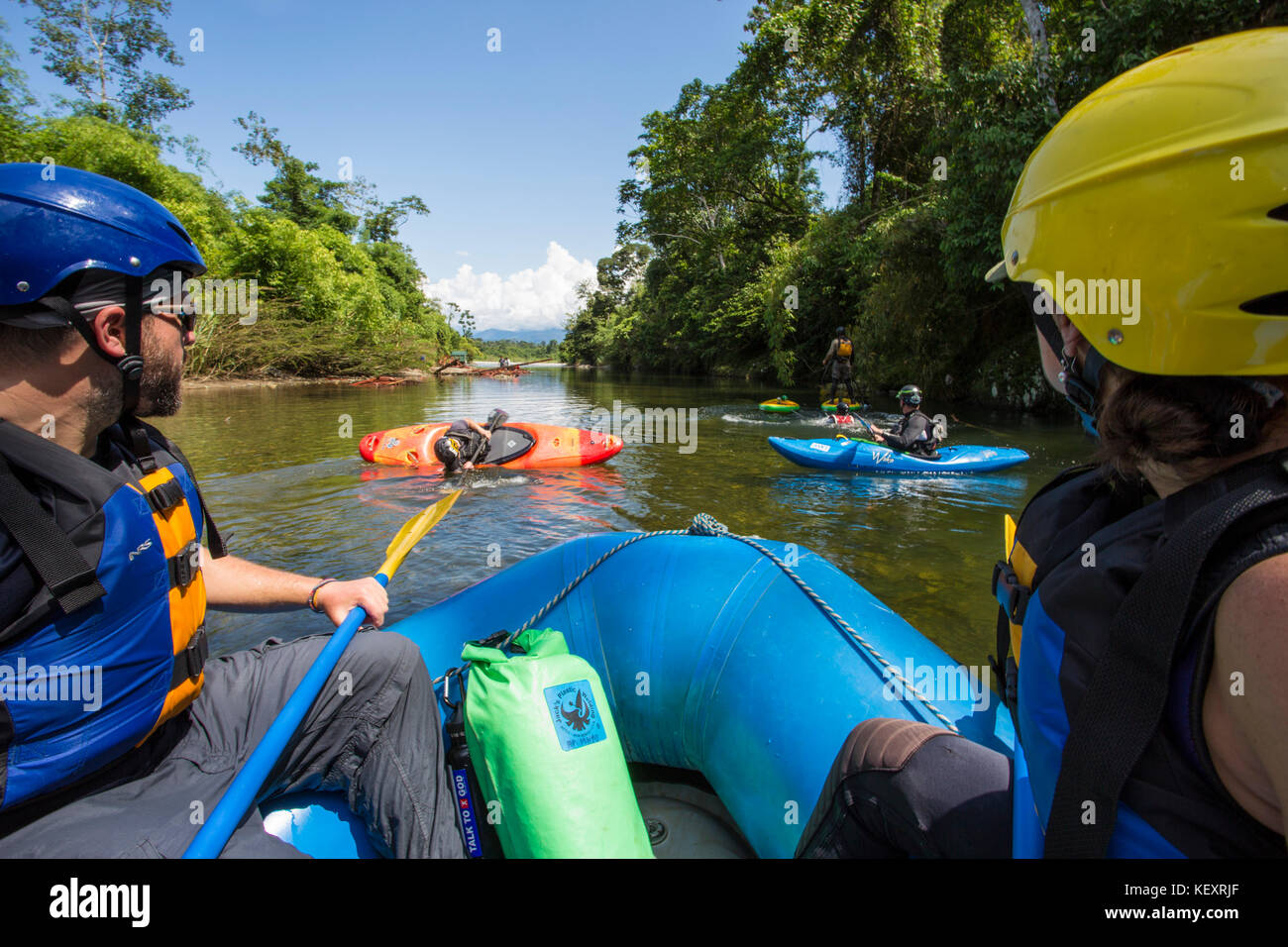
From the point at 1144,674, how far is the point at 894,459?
827 cm

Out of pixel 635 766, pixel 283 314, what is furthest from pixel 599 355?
pixel 635 766

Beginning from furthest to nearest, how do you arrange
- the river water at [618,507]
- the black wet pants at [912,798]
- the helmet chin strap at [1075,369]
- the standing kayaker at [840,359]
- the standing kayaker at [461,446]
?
the standing kayaker at [840,359]
the standing kayaker at [461,446]
the river water at [618,507]
the black wet pants at [912,798]
the helmet chin strap at [1075,369]

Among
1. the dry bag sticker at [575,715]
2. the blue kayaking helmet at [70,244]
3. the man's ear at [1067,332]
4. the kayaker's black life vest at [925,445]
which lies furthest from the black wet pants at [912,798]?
the kayaker's black life vest at [925,445]

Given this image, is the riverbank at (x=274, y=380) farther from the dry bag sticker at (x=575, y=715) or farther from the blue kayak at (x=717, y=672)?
the dry bag sticker at (x=575, y=715)

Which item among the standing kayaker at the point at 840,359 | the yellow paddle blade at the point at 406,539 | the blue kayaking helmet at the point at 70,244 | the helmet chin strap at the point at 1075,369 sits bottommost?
the yellow paddle blade at the point at 406,539

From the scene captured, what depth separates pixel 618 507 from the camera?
7105 millimetres

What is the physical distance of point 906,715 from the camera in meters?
1.92

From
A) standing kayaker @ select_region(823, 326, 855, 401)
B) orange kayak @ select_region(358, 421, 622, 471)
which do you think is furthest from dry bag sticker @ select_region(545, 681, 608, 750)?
standing kayaker @ select_region(823, 326, 855, 401)

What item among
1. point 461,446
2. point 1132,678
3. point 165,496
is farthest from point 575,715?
point 461,446

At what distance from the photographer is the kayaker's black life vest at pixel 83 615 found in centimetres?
127

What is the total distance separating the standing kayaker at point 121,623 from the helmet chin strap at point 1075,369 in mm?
1748

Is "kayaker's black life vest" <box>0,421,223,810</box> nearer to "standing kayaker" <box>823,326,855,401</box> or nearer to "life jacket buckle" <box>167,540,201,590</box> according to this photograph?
"life jacket buckle" <box>167,540,201,590</box>

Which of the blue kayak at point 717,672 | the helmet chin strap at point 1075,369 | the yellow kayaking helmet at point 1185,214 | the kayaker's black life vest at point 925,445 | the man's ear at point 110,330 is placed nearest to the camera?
the yellow kayaking helmet at point 1185,214
